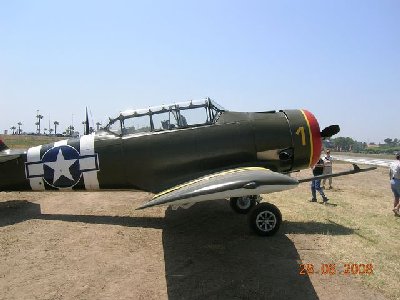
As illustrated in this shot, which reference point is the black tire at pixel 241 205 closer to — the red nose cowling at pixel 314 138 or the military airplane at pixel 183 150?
the military airplane at pixel 183 150

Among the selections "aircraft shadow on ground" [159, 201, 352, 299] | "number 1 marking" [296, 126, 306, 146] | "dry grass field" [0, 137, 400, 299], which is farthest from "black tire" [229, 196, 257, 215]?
"number 1 marking" [296, 126, 306, 146]

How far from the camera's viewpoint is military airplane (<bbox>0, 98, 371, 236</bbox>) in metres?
8.30

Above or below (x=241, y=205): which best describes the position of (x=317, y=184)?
above

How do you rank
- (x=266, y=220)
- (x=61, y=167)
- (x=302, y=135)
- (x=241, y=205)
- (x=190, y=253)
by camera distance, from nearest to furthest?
(x=190, y=253) < (x=266, y=220) < (x=302, y=135) < (x=61, y=167) < (x=241, y=205)

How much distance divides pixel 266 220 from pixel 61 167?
5.67m

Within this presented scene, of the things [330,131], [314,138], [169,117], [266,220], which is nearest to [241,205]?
[266,220]

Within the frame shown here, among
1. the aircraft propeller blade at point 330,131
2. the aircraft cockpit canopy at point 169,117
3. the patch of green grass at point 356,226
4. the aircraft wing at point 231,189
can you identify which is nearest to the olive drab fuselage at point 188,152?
the aircraft cockpit canopy at point 169,117

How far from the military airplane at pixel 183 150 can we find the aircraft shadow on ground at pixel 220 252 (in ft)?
2.70

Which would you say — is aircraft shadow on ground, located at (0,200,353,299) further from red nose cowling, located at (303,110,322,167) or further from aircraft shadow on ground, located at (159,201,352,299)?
red nose cowling, located at (303,110,322,167)

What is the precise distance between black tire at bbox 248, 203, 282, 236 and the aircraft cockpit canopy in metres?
2.55

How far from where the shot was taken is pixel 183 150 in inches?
328

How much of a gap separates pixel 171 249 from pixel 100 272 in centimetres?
161
